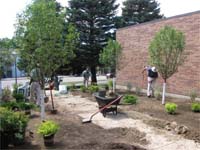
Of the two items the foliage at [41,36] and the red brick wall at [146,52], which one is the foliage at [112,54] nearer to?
the red brick wall at [146,52]

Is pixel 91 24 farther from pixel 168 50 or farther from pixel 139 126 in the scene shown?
pixel 139 126

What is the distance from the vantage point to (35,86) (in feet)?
37.6

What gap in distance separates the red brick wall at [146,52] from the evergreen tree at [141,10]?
18.5 meters

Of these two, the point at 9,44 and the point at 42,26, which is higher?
the point at 42,26

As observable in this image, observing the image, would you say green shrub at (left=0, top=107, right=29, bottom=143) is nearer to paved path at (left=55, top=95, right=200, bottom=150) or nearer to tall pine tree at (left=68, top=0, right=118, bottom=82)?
paved path at (left=55, top=95, right=200, bottom=150)

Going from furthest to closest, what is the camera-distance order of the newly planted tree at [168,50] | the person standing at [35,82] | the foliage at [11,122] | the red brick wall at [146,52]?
the red brick wall at [146,52] < the newly planted tree at [168,50] < the person standing at [35,82] < the foliage at [11,122]

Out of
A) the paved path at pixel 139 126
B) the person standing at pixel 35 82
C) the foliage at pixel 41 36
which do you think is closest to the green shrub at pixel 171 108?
the paved path at pixel 139 126

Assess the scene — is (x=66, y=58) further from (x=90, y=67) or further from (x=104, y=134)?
(x=90, y=67)

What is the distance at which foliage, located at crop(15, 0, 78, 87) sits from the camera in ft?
25.2

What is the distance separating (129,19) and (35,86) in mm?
28393

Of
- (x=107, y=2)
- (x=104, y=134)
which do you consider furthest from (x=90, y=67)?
(x=104, y=134)

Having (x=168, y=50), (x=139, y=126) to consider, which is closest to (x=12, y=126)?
(x=139, y=126)

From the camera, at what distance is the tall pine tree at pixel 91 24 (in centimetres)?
2383

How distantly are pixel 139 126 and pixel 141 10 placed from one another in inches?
1281
